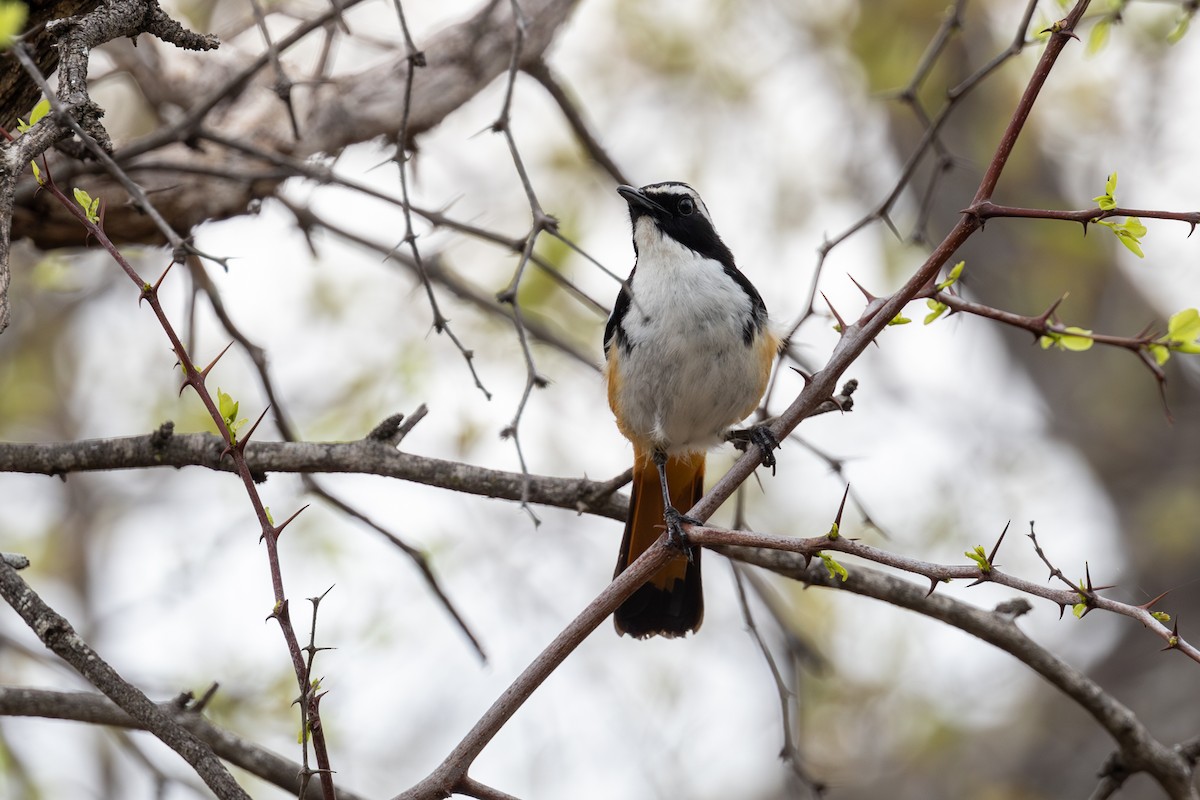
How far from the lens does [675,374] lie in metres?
4.05

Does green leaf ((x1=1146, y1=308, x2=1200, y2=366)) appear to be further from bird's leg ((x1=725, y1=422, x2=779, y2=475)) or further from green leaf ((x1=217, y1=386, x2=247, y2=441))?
green leaf ((x1=217, y1=386, x2=247, y2=441))

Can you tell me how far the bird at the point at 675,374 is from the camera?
A: 4.05m

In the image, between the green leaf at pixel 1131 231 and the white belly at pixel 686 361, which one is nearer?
the green leaf at pixel 1131 231

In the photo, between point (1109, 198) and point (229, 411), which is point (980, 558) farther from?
point (229, 411)

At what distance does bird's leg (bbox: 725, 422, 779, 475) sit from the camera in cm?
311

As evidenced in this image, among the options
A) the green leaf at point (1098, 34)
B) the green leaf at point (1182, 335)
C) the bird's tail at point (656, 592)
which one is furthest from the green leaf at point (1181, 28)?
the bird's tail at point (656, 592)

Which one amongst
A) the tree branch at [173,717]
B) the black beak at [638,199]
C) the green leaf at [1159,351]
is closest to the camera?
the green leaf at [1159,351]

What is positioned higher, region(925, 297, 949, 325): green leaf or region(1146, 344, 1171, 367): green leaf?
region(925, 297, 949, 325): green leaf

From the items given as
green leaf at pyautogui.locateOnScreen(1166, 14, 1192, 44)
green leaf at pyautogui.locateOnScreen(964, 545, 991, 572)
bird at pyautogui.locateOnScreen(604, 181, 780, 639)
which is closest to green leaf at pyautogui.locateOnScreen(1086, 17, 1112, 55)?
green leaf at pyautogui.locateOnScreen(1166, 14, 1192, 44)

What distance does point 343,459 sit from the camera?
3.14 meters

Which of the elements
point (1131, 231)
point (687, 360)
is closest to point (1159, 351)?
point (1131, 231)

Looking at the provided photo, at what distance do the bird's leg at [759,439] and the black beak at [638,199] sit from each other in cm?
96

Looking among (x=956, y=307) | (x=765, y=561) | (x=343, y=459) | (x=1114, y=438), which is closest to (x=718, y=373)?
(x=765, y=561)

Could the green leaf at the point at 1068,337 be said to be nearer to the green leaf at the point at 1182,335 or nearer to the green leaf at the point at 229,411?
the green leaf at the point at 1182,335
